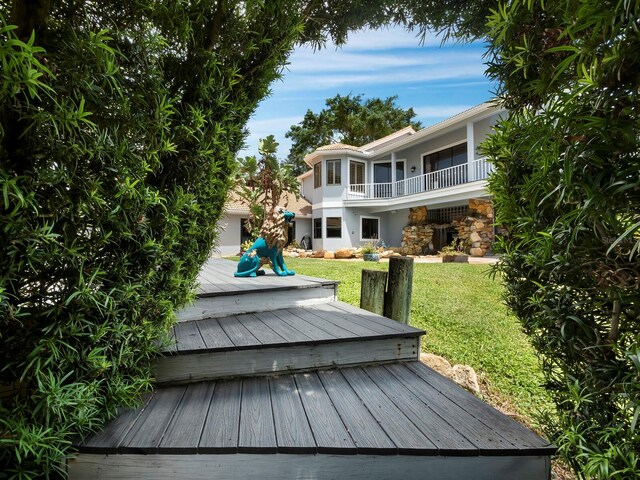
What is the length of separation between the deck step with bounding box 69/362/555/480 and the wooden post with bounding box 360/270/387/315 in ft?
4.56

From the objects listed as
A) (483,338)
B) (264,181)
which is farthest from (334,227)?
(483,338)

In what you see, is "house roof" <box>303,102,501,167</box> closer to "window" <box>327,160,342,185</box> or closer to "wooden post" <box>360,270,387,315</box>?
"window" <box>327,160,342,185</box>

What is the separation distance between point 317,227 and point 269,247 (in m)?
14.7

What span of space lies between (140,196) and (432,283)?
6.06 metres

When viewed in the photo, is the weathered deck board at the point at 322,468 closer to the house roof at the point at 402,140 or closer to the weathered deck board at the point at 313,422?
the weathered deck board at the point at 313,422

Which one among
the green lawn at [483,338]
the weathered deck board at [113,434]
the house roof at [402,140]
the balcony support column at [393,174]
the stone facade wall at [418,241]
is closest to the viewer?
the weathered deck board at [113,434]

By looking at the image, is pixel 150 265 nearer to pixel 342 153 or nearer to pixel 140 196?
pixel 140 196

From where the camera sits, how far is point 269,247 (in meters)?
3.96

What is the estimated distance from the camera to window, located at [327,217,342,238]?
1761cm

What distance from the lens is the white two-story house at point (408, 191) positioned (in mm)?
12891

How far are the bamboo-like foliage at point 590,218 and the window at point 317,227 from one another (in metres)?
16.9

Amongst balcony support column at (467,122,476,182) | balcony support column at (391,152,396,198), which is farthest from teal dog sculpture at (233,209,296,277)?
balcony support column at (391,152,396,198)

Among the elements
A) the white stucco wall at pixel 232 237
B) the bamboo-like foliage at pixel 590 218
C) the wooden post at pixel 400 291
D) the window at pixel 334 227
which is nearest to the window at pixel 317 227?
the window at pixel 334 227

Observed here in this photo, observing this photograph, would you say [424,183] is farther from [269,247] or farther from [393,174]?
[269,247]
